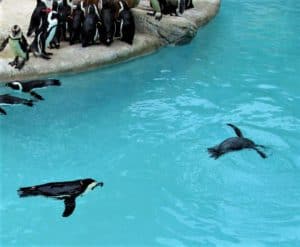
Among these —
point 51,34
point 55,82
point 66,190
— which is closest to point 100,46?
point 51,34

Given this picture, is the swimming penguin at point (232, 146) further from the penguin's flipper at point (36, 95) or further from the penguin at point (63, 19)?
the penguin at point (63, 19)

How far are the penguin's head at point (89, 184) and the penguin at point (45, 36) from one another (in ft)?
8.35

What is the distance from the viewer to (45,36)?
599 centimetres

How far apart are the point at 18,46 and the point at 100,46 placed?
1.13 m

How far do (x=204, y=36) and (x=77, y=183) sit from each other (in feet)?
14.5

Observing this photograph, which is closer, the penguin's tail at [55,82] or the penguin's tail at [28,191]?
the penguin's tail at [28,191]

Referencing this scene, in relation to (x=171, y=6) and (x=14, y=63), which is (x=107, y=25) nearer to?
(x=14, y=63)

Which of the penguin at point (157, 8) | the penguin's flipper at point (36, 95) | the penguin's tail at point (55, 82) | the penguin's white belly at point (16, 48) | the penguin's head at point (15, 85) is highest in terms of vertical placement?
the penguin at point (157, 8)

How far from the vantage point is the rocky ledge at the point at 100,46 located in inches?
232

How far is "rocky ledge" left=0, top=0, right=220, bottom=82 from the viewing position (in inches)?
232

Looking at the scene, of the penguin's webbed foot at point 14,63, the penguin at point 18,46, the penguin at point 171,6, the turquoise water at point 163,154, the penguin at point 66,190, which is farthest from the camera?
the penguin at point 171,6

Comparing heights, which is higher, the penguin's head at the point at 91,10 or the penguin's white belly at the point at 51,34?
the penguin's head at the point at 91,10

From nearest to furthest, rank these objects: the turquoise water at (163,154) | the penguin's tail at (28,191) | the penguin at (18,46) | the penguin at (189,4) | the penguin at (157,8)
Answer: the turquoise water at (163,154), the penguin's tail at (28,191), the penguin at (18,46), the penguin at (157,8), the penguin at (189,4)

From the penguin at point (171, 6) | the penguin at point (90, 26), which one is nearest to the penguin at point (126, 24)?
the penguin at point (90, 26)
